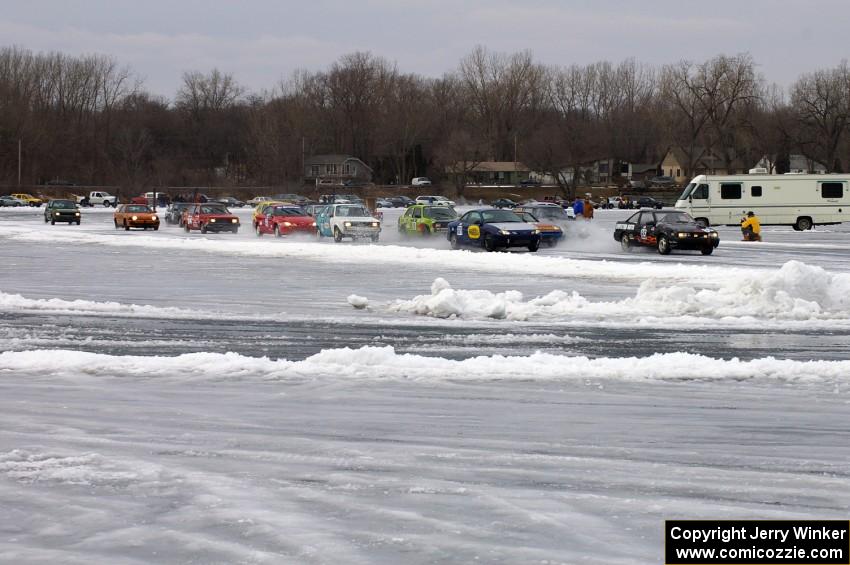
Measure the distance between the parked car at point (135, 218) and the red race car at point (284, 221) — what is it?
28.6ft

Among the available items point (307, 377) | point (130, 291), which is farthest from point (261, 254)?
point (307, 377)

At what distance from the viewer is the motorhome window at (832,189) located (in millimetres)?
50375

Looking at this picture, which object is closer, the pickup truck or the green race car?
the green race car

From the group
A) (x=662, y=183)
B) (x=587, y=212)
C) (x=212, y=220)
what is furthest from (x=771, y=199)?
(x=662, y=183)

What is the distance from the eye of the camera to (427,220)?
40250 mm

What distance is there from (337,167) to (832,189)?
4233 inches

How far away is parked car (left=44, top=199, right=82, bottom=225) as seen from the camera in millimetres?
60941

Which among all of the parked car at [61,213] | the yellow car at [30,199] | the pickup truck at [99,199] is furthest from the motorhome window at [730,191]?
the yellow car at [30,199]

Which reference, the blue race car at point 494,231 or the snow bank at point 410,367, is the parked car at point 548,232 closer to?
the blue race car at point 494,231

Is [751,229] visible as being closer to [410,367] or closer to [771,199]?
[771,199]

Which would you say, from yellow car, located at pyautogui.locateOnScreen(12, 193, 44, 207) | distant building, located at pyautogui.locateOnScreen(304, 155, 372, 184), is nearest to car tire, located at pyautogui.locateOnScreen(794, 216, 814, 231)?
yellow car, located at pyautogui.locateOnScreen(12, 193, 44, 207)

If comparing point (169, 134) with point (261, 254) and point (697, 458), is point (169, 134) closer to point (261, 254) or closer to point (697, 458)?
point (261, 254)

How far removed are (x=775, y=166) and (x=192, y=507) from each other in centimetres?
14196

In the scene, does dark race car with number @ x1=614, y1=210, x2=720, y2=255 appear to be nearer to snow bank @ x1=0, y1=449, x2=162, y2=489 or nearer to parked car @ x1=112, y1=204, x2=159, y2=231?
snow bank @ x1=0, y1=449, x2=162, y2=489
